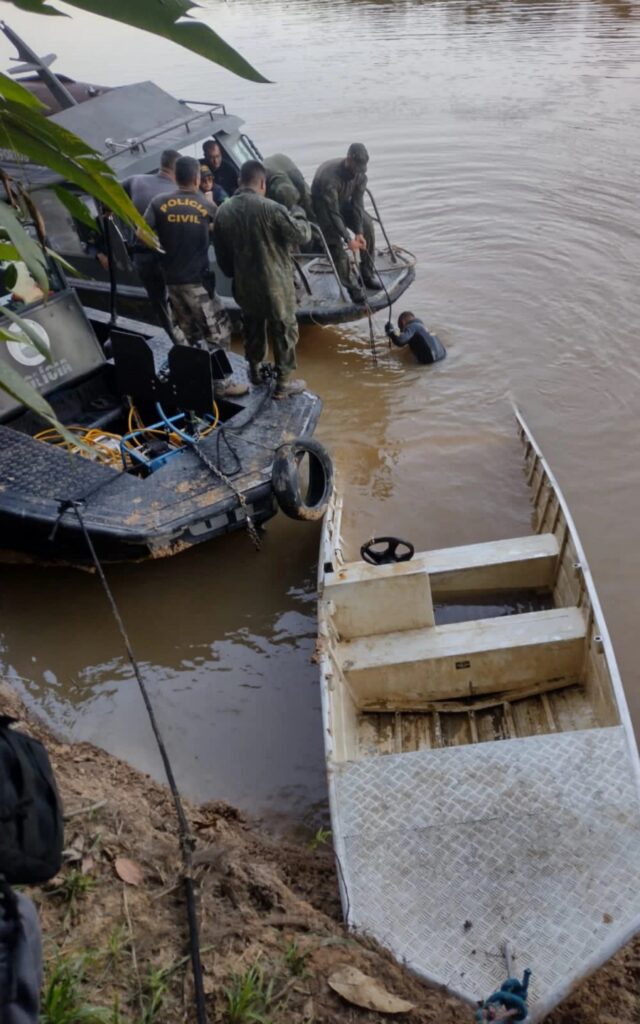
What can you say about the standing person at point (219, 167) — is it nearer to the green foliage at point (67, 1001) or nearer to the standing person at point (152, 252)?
the standing person at point (152, 252)

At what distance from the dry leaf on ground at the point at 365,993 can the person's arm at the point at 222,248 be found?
18.1 feet

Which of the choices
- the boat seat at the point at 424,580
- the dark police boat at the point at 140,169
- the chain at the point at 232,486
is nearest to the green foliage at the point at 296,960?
the boat seat at the point at 424,580

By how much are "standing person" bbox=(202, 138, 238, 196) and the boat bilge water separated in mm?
6510

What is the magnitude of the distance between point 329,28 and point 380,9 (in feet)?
8.41

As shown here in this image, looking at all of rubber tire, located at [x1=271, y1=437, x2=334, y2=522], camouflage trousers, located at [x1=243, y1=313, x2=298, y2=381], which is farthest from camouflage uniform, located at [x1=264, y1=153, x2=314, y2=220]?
rubber tire, located at [x1=271, y1=437, x2=334, y2=522]

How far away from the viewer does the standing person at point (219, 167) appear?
9.84m

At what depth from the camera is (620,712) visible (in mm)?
3814

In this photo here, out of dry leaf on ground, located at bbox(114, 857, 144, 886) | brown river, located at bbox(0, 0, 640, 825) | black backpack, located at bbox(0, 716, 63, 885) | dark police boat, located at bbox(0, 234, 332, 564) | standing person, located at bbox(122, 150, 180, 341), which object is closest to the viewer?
black backpack, located at bbox(0, 716, 63, 885)

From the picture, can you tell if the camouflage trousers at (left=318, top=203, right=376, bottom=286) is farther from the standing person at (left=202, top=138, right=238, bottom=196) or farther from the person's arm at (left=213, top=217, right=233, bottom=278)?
the person's arm at (left=213, top=217, right=233, bottom=278)

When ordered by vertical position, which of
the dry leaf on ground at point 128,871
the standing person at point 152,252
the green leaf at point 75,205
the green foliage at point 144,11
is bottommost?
the dry leaf on ground at point 128,871

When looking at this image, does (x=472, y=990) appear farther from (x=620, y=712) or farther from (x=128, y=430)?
(x=128, y=430)

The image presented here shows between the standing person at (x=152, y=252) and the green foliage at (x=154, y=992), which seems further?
the standing person at (x=152, y=252)

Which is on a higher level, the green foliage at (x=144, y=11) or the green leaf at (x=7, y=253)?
the green foliage at (x=144, y=11)

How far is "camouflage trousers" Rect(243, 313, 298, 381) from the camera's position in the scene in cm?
657
